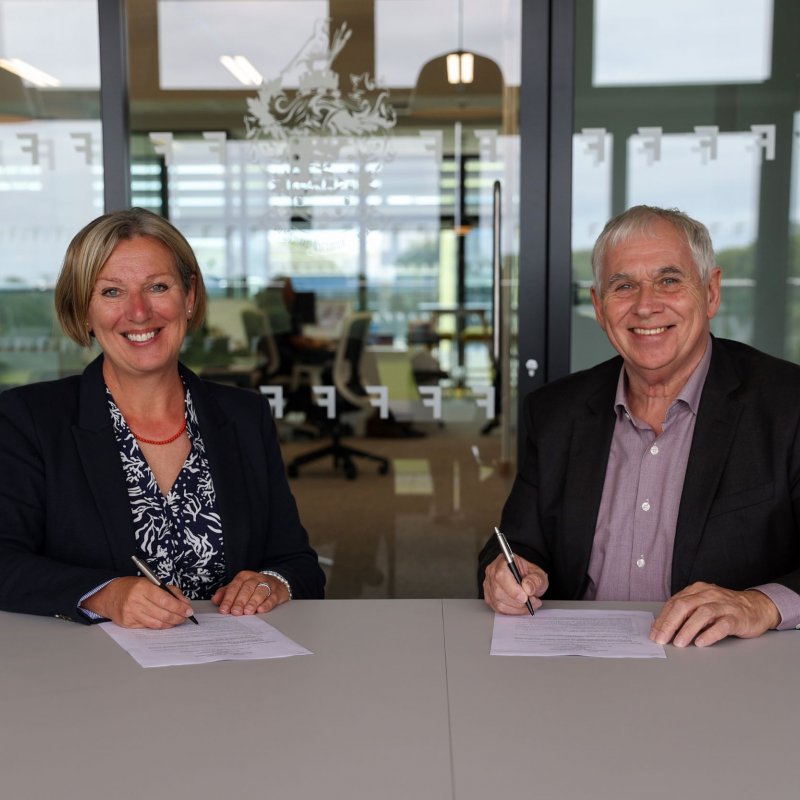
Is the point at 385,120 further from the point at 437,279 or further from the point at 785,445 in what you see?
the point at 785,445

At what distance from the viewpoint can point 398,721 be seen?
131 centimetres

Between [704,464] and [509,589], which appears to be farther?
[704,464]

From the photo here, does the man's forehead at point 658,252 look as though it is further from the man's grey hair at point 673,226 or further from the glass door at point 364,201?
the glass door at point 364,201

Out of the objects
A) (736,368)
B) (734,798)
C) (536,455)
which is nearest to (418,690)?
(734,798)

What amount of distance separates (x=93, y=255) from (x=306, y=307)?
1.98 metres

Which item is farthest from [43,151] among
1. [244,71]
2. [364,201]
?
[364,201]

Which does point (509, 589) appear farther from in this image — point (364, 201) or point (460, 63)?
point (460, 63)

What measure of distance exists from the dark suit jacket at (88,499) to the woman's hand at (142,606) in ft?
0.19

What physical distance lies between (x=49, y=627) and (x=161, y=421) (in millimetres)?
618

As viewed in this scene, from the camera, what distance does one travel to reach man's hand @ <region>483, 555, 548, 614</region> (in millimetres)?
1784

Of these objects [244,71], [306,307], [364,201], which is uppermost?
[244,71]

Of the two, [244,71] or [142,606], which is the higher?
[244,71]

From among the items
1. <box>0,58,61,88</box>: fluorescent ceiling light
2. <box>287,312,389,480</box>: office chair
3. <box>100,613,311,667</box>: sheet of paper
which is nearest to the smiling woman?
<box>100,613,311,667</box>: sheet of paper

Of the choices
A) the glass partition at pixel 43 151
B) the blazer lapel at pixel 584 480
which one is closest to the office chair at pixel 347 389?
the glass partition at pixel 43 151
